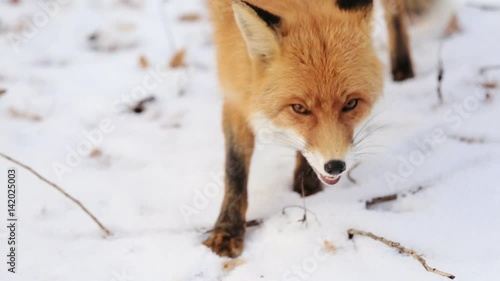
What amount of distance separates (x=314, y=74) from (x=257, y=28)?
0.32m

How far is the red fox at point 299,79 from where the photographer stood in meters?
2.28

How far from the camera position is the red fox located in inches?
89.8

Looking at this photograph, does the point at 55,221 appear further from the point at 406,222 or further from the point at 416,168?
the point at 416,168

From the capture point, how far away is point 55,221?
277 centimetres

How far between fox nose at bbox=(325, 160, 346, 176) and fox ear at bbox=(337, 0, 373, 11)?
778 mm

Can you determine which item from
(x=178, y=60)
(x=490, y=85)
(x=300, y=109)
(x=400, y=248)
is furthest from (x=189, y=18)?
(x=400, y=248)

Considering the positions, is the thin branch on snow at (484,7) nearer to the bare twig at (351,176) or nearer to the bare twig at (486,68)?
the bare twig at (486,68)

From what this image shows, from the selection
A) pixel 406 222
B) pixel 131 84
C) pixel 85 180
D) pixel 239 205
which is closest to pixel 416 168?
pixel 406 222

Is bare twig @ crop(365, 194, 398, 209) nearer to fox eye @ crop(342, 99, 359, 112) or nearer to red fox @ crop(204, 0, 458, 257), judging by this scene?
red fox @ crop(204, 0, 458, 257)

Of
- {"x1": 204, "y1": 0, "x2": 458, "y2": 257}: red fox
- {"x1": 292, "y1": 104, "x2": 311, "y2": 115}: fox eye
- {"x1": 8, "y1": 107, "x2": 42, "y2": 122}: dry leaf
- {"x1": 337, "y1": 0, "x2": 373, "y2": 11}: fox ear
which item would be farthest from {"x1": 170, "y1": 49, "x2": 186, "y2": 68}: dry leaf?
{"x1": 292, "y1": 104, "x2": 311, "y2": 115}: fox eye

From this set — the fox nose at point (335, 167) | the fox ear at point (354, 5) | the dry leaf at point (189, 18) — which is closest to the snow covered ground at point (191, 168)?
the dry leaf at point (189, 18)

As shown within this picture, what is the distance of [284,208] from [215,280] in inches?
22.9

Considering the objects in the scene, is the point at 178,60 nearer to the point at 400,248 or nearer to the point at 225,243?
the point at 225,243

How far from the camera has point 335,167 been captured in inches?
86.3
